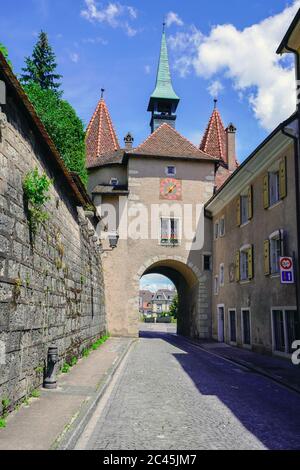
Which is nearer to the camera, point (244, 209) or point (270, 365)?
point (270, 365)

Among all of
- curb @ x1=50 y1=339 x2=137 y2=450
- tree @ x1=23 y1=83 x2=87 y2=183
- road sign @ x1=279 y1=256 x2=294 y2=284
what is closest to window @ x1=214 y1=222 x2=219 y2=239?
tree @ x1=23 y1=83 x2=87 y2=183

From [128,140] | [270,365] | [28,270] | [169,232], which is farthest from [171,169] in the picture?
[28,270]

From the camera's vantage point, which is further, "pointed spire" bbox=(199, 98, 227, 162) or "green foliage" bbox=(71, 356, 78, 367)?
"pointed spire" bbox=(199, 98, 227, 162)

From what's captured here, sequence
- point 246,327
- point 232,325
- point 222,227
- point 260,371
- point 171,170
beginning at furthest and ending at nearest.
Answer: point 171,170
point 222,227
point 232,325
point 246,327
point 260,371

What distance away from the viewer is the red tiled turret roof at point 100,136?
3359cm

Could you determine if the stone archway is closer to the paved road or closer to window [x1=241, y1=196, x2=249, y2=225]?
window [x1=241, y1=196, x2=249, y2=225]

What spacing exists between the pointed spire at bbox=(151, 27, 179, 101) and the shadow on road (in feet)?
97.7

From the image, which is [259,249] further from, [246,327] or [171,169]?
[171,169]

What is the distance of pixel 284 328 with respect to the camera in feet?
51.7

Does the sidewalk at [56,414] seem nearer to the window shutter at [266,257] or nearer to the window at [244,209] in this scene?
the window shutter at [266,257]

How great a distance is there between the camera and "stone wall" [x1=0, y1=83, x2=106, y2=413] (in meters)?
6.86

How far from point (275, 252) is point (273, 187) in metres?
2.47

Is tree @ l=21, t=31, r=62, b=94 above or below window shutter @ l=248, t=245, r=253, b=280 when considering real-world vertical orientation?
above
